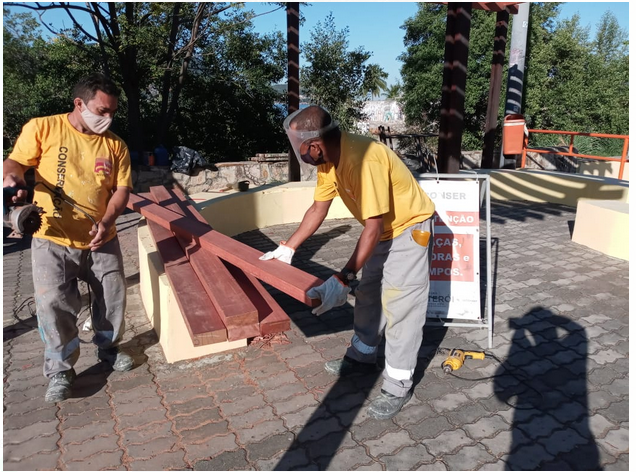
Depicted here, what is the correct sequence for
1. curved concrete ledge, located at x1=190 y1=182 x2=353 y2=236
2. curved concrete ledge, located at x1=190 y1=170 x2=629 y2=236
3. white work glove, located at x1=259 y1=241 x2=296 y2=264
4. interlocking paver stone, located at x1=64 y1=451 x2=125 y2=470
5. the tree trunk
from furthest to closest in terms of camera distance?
the tree trunk
curved concrete ledge, located at x1=190 y1=170 x2=629 y2=236
curved concrete ledge, located at x1=190 y1=182 x2=353 y2=236
white work glove, located at x1=259 y1=241 x2=296 y2=264
interlocking paver stone, located at x1=64 y1=451 x2=125 y2=470

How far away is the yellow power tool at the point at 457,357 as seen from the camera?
11.3ft

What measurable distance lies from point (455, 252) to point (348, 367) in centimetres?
139

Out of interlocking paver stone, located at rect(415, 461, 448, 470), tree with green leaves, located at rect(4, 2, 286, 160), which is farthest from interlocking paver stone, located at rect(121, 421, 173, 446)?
tree with green leaves, located at rect(4, 2, 286, 160)

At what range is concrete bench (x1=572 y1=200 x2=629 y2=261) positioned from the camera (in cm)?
608

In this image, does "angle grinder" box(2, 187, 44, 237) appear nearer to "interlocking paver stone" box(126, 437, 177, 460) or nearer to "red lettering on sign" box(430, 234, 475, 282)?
"interlocking paver stone" box(126, 437, 177, 460)

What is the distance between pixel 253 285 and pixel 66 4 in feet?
32.8

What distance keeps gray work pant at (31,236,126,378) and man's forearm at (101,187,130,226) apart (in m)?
0.23

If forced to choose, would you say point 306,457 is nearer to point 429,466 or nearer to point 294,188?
point 429,466

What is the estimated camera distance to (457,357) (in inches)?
140

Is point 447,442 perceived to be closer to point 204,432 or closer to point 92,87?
point 204,432

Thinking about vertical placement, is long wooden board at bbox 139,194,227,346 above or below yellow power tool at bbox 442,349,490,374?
above

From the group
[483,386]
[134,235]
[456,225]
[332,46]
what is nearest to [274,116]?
[332,46]

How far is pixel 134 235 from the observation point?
23.8 ft

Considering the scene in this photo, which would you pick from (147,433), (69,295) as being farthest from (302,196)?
(147,433)
